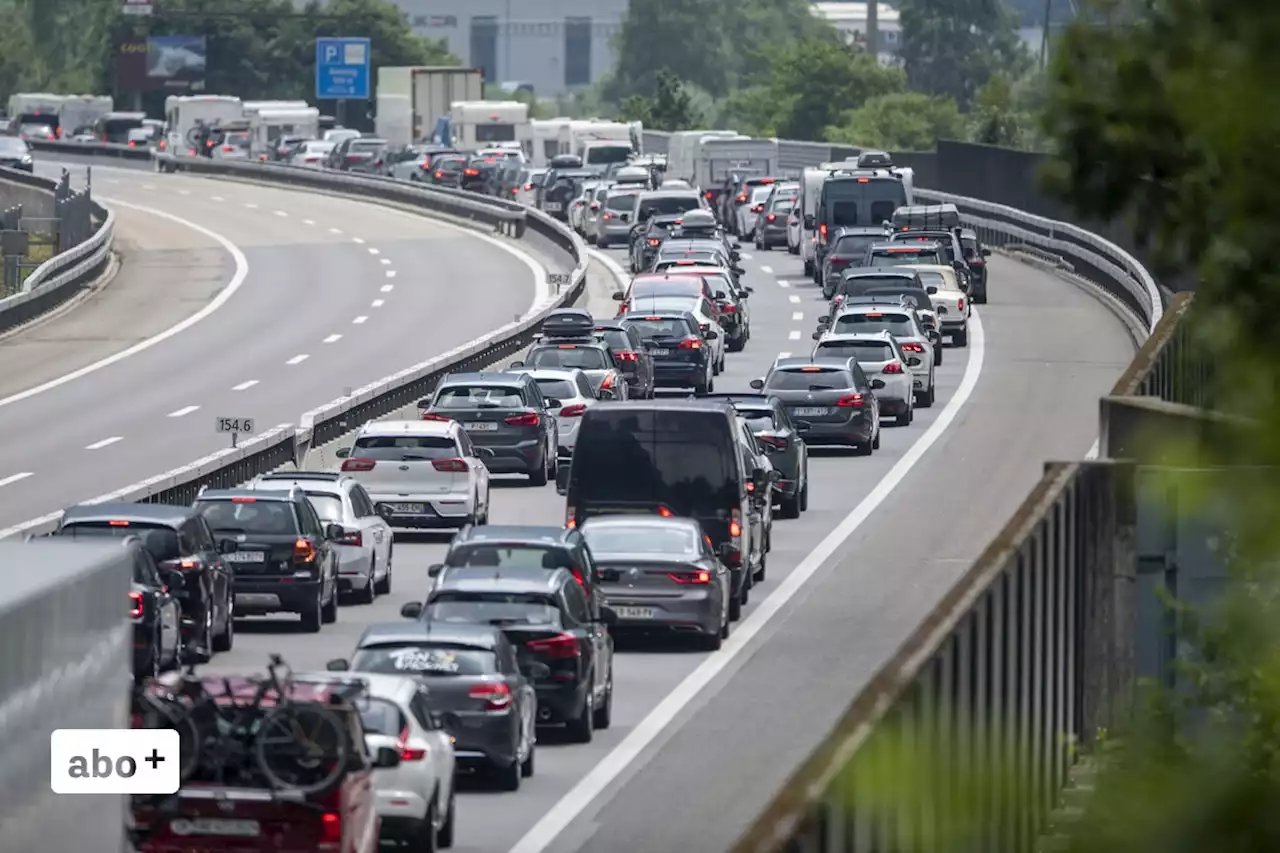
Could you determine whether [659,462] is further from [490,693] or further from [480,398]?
[480,398]

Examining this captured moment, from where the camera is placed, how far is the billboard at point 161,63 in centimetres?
16312

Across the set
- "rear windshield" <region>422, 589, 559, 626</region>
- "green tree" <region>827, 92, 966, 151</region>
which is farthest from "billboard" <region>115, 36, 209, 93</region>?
"rear windshield" <region>422, 589, 559, 626</region>

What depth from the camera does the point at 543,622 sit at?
784 inches

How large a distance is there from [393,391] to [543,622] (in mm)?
21369

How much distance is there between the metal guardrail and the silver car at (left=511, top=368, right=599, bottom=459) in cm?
241

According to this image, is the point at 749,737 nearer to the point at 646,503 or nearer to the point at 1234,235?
the point at 646,503

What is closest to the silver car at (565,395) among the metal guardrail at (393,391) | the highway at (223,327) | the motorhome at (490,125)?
the metal guardrail at (393,391)

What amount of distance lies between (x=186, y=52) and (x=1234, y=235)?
166 m

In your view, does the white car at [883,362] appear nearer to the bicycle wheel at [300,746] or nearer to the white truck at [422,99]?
the bicycle wheel at [300,746]

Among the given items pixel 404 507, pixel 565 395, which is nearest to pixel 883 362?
pixel 565 395

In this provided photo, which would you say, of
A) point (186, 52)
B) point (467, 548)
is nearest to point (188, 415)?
point (467, 548)

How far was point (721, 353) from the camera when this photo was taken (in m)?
52.4

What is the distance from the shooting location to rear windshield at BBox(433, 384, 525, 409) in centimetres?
3691

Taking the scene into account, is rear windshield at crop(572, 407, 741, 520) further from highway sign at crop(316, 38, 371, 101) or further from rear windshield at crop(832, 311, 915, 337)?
highway sign at crop(316, 38, 371, 101)
